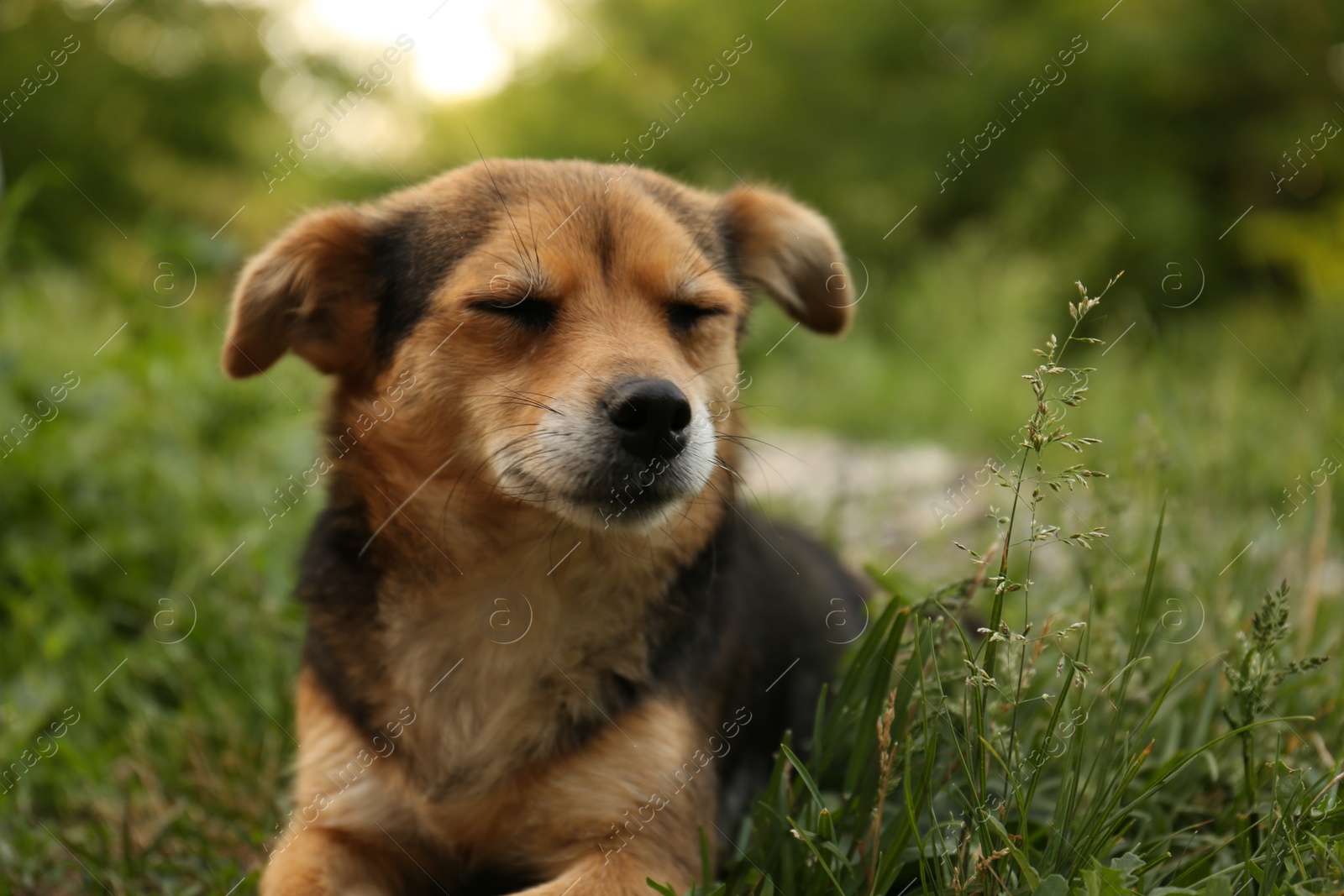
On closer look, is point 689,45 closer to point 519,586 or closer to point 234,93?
point 234,93

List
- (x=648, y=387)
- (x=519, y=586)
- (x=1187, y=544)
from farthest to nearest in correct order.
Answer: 1. (x=1187, y=544)
2. (x=519, y=586)
3. (x=648, y=387)

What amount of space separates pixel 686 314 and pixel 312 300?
108cm

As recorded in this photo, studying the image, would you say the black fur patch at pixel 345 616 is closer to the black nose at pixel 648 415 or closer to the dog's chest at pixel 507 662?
the dog's chest at pixel 507 662

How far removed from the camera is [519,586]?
9.76 feet

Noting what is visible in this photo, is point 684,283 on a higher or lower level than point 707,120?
higher

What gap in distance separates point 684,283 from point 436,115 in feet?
45.1

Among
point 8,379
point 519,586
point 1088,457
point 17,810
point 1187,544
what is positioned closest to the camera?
point 519,586

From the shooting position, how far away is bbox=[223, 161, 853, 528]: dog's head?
8.80 feet

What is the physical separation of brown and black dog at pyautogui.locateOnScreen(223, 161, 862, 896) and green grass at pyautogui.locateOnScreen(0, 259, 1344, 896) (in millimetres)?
341

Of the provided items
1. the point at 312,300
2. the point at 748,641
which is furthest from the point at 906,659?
the point at 312,300

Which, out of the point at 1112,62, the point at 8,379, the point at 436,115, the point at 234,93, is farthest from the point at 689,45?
the point at 8,379

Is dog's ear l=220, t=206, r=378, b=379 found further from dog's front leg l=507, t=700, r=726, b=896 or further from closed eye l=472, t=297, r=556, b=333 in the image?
dog's front leg l=507, t=700, r=726, b=896

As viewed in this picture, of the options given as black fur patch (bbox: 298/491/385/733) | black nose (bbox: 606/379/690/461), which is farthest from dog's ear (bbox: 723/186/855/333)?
black fur patch (bbox: 298/491/385/733)

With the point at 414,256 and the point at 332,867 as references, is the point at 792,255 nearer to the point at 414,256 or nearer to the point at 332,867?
the point at 414,256
